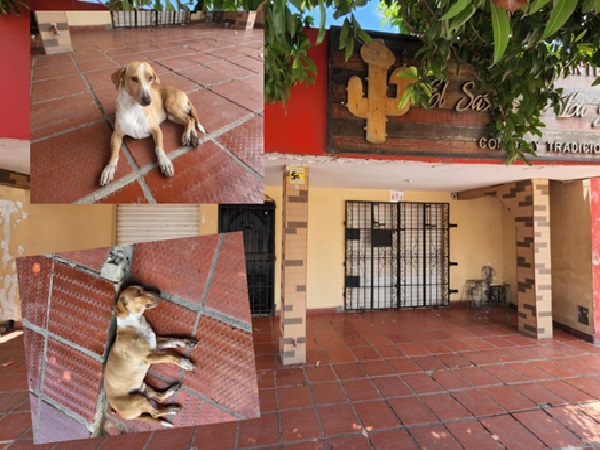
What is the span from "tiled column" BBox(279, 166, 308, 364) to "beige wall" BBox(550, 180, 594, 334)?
15.0 ft

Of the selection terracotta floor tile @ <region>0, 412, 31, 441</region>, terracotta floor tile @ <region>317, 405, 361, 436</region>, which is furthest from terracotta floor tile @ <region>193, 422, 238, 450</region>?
terracotta floor tile @ <region>0, 412, 31, 441</region>

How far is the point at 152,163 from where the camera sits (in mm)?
529

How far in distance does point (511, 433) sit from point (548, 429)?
0.37 meters

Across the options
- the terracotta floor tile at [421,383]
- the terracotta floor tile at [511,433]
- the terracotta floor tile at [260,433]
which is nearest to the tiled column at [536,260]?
the terracotta floor tile at [421,383]

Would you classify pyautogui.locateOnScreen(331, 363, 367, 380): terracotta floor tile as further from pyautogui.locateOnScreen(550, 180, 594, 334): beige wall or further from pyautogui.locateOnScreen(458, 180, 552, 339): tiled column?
pyautogui.locateOnScreen(550, 180, 594, 334): beige wall

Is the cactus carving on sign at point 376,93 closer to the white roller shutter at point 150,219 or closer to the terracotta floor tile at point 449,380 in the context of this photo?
the white roller shutter at point 150,219

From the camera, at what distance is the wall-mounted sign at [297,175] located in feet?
12.1

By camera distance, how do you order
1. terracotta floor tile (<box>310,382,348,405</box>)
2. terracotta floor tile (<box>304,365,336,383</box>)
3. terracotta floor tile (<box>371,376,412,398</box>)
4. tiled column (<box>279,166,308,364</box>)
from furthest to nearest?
tiled column (<box>279,166,308,364</box>) < terracotta floor tile (<box>304,365,336,383</box>) < terracotta floor tile (<box>371,376,412,398</box>) < terracotta floor tile (<box>310,382,348,405</box>)

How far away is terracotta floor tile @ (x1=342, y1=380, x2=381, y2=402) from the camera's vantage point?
9.96 ft

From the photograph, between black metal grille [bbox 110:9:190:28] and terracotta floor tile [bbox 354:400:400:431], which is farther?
terracotta floor tile [bbox 354:400:400:431]

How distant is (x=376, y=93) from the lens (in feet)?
9.39

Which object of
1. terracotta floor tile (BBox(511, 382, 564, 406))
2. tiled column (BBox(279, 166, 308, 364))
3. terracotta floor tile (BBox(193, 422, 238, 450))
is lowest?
terracotta floor tile (BBox(193, 422, 238, 450))

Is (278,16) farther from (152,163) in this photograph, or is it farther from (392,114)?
(392,114)

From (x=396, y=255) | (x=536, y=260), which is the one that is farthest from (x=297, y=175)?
(x=536, y=260)
